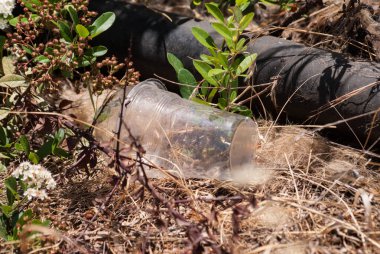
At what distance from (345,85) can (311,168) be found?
1.30ft

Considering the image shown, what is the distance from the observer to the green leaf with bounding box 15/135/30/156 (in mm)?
1910

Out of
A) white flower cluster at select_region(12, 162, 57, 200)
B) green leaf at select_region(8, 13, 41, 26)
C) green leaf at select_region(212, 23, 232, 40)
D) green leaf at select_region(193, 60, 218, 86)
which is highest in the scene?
green leaf at select_region(212, 23, 232, 40)

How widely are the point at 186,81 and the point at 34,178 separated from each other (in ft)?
2.59

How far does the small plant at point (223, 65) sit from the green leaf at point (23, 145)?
676 mm

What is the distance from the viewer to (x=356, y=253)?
1.47 meters

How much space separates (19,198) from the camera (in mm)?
1803

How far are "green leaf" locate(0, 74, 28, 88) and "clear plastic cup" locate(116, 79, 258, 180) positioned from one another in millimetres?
419

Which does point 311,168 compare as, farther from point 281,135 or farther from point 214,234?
point 214,234

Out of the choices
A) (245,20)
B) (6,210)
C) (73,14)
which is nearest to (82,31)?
(73,14)

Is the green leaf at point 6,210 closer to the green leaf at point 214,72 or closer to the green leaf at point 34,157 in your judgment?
the green leaf at point 34,157

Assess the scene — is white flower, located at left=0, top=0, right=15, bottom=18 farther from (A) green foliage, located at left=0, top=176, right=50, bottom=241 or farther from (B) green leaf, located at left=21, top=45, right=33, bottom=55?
(A) green foliage, located at left=0, top=176, right=50, bottom=241

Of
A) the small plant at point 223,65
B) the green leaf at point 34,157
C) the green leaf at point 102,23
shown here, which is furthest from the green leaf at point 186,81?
the green leaf at point 34,157

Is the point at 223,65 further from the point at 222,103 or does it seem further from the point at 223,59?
the point at 222,103

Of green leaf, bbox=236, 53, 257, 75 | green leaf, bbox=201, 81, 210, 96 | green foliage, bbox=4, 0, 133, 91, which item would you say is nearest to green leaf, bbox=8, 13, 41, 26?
green foliage, bbox=4, 0, 133, 91
